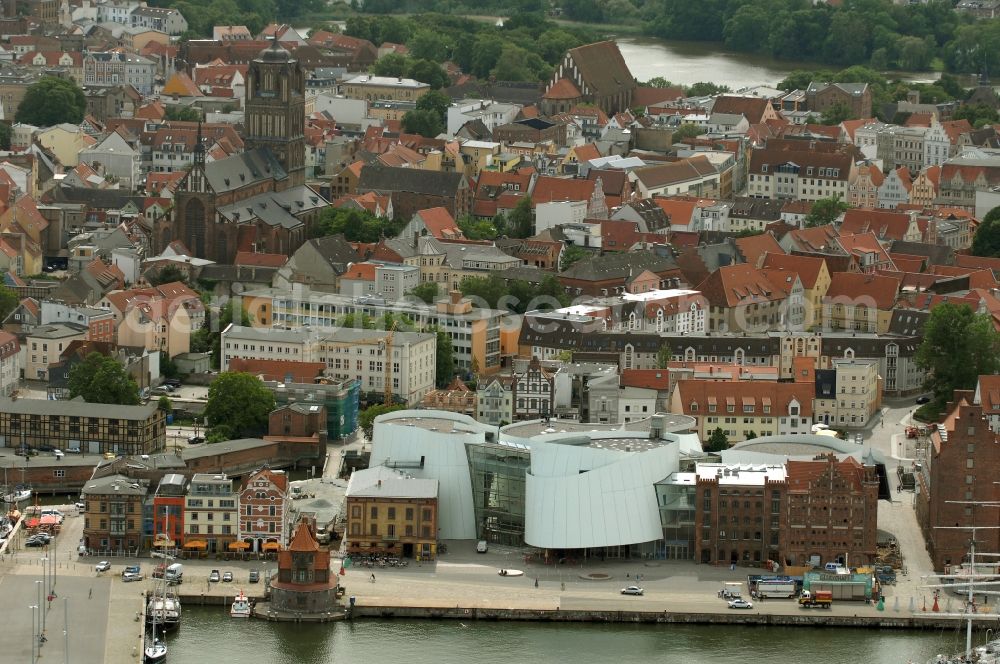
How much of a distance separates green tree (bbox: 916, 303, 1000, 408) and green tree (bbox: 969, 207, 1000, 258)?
10691 millimetres

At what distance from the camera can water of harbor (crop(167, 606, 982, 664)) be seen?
125 ft

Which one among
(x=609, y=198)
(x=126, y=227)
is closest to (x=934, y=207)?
(x=609, y=198)

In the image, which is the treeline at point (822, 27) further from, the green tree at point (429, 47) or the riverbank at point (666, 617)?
the riverbank at point (666, 617)

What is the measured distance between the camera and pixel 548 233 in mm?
61531

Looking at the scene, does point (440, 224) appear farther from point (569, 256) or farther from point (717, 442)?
point (717, 442)

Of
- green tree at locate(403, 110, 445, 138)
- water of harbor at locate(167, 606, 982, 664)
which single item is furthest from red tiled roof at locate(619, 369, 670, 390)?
green tree at locate(403, 110, 445, 138)

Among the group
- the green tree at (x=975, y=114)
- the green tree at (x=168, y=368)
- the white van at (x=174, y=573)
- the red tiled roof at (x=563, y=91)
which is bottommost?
the white van at (x=174, y=573)

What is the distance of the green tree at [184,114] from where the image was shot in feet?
255

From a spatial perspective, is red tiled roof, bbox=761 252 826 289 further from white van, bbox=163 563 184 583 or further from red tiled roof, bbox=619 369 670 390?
white van, bbox=163 563 184 583

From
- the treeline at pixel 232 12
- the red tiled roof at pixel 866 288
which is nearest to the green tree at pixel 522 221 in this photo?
the red tiled roof at pixel 866 288

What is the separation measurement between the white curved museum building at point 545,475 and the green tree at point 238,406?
401cm

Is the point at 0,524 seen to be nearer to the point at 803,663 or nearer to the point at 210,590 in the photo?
the point at 210,590

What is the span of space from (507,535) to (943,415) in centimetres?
1045

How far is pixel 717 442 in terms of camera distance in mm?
47125
